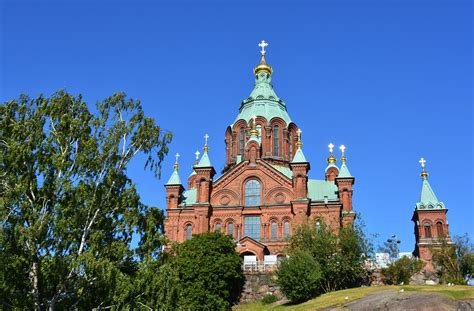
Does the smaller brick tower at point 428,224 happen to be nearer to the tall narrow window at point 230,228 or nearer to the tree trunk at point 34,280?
the tall narrow window at point 230,228

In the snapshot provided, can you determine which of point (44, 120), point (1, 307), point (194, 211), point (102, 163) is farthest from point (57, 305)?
point (194, 211)

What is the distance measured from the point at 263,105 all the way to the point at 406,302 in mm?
39952

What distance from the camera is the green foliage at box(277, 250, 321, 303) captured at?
4159 cm

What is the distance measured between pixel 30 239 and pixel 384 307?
21.2 metres

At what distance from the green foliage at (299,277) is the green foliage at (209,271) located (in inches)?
175

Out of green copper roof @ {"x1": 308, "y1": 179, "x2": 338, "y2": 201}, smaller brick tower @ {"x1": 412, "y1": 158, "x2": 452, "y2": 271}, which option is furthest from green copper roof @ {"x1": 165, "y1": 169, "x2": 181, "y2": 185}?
smaller brick tower @ {"x1": 412, "y1": 158, "x2": 452, "y2": 271}

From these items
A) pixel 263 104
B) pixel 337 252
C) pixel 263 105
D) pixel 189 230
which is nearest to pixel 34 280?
pixel 337 252

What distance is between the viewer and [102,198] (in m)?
30.0

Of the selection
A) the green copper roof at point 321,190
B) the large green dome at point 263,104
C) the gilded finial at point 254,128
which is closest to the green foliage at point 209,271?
the green copper roof at point 321,190

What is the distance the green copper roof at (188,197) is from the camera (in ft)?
196

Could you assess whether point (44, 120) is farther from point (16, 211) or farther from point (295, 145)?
point (295, 145)

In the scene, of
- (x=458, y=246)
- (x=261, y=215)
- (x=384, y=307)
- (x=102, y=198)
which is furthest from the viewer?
(x=261, y=215)

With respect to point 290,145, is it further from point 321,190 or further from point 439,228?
point 439,228

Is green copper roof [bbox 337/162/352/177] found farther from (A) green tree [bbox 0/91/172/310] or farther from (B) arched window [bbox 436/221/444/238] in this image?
(A) green tree [bbox 0/91/172/310]
